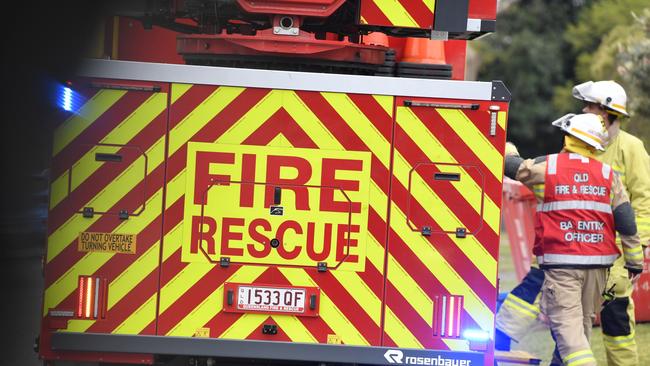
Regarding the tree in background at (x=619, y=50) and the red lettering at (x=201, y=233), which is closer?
the red lettering at (x=201, y=233)

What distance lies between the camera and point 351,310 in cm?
666

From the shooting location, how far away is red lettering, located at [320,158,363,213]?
661 cm

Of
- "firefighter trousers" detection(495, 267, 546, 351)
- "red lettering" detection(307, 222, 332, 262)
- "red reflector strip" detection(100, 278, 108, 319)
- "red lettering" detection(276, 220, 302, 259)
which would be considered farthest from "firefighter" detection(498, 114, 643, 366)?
"red reflector strip" detection(100, 278, 108, 319)

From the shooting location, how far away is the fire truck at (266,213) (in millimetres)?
6613

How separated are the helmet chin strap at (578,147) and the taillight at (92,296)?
3.09 meters

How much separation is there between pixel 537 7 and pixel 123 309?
122 ft

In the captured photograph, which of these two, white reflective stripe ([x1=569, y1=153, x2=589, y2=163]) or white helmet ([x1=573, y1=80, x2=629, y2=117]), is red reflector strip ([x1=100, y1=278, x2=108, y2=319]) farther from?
white helmet ([x1=573, y1=80, x2=629, y2=117])

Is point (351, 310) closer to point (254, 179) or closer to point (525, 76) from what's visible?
point (254, 179)

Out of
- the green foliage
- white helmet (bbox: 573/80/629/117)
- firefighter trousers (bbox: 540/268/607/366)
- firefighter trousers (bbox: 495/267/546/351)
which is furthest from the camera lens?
the green foliage

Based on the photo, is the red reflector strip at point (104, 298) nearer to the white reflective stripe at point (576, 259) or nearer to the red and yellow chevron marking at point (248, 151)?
the red and yellow chevron marking at point (248, 151)

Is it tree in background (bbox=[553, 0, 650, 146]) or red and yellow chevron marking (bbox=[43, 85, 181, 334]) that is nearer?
red and yellow chevron marking (bbox=[43, 85, 181, 334])

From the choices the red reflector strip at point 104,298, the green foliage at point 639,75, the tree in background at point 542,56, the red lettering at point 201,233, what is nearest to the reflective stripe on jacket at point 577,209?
the red lettering at point 201,233

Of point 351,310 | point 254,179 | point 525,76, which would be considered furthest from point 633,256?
point 525,76

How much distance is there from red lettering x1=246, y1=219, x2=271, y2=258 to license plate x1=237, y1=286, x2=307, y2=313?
7.3 inches
